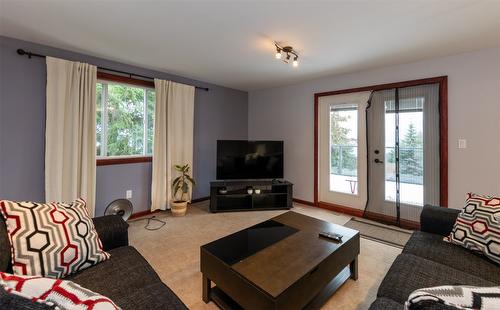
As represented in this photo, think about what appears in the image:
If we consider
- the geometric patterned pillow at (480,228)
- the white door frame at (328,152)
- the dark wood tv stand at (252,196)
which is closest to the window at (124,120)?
the dark wood tv stand at (252,196)

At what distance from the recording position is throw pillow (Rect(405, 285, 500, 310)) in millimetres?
596

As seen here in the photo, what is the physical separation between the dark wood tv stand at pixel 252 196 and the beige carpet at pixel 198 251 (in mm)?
203

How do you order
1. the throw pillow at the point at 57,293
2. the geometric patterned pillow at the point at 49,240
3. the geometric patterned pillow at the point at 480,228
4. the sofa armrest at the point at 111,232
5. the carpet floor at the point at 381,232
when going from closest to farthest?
the throw pillow at the point at 57,293 < the geometric patterned pillow at the point at 49,240 < the geometric patterned pillow at the point at 480,228 < the sofa armrest at the point at 111,232 < the carpet floor at the point at 381,232

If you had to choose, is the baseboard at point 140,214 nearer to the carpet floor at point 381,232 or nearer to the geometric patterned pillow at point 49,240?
the geometric patterned pillow at point 49,240

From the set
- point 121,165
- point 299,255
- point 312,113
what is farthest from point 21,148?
point 312,113

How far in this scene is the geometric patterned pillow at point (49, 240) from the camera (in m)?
1.15

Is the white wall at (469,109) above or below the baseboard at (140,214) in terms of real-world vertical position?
above

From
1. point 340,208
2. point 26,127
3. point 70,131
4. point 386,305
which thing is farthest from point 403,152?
point 26,127

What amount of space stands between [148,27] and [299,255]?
97.0 inches

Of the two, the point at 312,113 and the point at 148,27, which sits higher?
the point at 148,27

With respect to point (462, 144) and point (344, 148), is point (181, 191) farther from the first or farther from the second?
point (462, 144)

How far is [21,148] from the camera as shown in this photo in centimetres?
258

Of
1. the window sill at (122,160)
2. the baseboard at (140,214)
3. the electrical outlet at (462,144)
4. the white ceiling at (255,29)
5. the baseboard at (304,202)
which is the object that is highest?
the white ceiling at (255,29)

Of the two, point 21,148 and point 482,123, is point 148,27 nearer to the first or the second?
point 21,148
